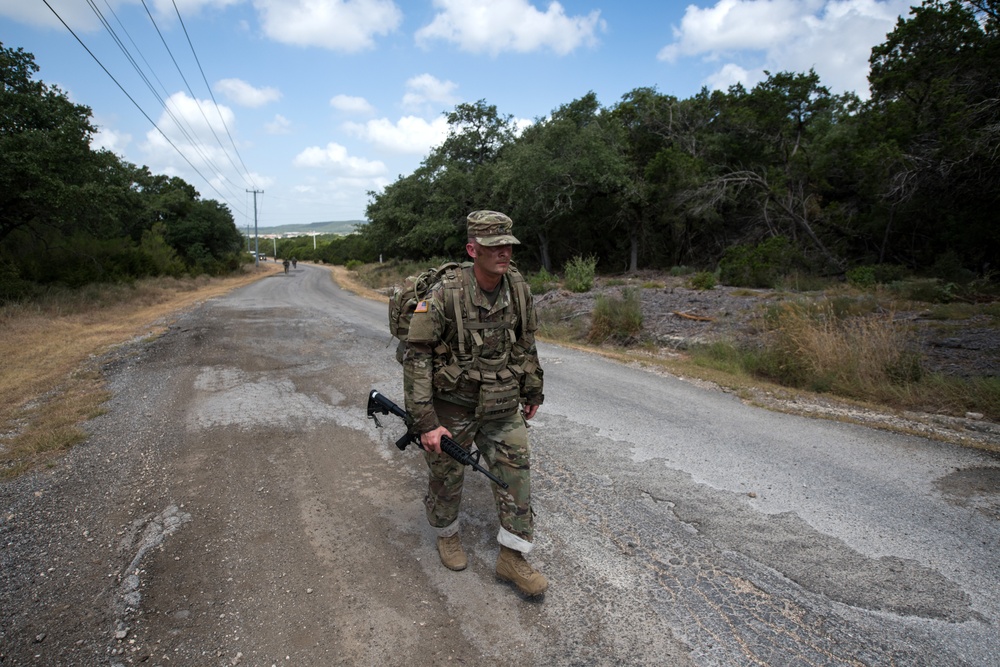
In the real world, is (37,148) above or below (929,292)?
above

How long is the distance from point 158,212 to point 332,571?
39.8 metres

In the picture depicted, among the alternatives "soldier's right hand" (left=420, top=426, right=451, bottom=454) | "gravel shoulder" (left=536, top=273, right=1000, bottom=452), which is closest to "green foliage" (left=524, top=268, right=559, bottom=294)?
"gravel shoulder" (left=536, top=273, right=1000, bottom=452)

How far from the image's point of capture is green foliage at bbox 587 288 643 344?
1008cm

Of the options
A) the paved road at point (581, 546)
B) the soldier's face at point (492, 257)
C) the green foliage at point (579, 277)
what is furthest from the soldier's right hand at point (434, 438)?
the green foliage at point (579, 277)

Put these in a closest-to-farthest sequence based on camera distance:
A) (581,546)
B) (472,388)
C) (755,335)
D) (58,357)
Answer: (472,388) → (581,546) → (58,357) → (755,335)

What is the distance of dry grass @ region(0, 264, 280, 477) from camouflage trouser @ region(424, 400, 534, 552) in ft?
11.3

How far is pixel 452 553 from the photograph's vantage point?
271cm

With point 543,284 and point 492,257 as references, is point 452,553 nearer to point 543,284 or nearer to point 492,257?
point 492,257

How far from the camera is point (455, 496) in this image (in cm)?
272

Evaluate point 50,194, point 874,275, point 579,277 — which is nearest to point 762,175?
point 874,275

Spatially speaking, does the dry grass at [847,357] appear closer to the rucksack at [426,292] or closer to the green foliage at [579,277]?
the rucksack at [426,292]

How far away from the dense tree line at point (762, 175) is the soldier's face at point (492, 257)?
1362 cm

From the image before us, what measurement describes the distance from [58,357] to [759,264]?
16629 mm

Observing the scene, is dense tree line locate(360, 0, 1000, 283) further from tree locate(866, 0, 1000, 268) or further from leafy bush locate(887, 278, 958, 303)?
leafy bush locate(887, 278, 958, 303)
